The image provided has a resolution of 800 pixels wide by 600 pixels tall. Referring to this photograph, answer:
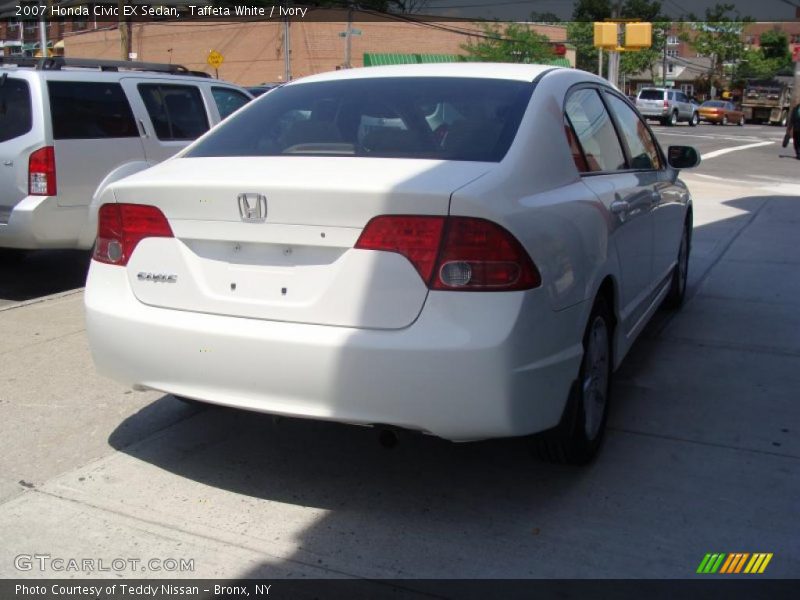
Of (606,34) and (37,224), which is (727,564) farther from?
(606,34)

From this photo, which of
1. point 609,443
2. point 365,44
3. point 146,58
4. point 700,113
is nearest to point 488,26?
point 365,44

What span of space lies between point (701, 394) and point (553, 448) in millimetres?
1552

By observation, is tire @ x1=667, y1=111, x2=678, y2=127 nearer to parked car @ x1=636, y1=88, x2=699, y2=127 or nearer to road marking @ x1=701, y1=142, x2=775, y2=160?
parked car @ x1=636, y1=88, x2=699, y2=127

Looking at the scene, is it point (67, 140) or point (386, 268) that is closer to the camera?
point (386, 268)

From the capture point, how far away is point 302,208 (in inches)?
129

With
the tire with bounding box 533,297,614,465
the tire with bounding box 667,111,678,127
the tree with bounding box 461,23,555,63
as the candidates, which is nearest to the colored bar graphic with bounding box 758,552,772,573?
the tire with bounding box 533,297,614,465

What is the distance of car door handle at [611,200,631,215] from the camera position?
424 cm

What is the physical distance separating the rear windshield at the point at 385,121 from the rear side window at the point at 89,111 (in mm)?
3627

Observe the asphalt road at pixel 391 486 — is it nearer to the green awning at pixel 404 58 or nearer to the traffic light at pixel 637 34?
the traffic light at pixel 637 34

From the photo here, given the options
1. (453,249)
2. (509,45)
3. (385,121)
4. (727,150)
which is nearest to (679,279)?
(385,121)

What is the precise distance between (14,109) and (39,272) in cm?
191

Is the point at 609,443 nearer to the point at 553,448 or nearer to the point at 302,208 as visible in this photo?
the point at 553,448

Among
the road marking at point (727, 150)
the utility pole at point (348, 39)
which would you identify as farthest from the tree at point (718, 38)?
the road marking at point (727, 150)

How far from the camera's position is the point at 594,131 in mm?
4574
